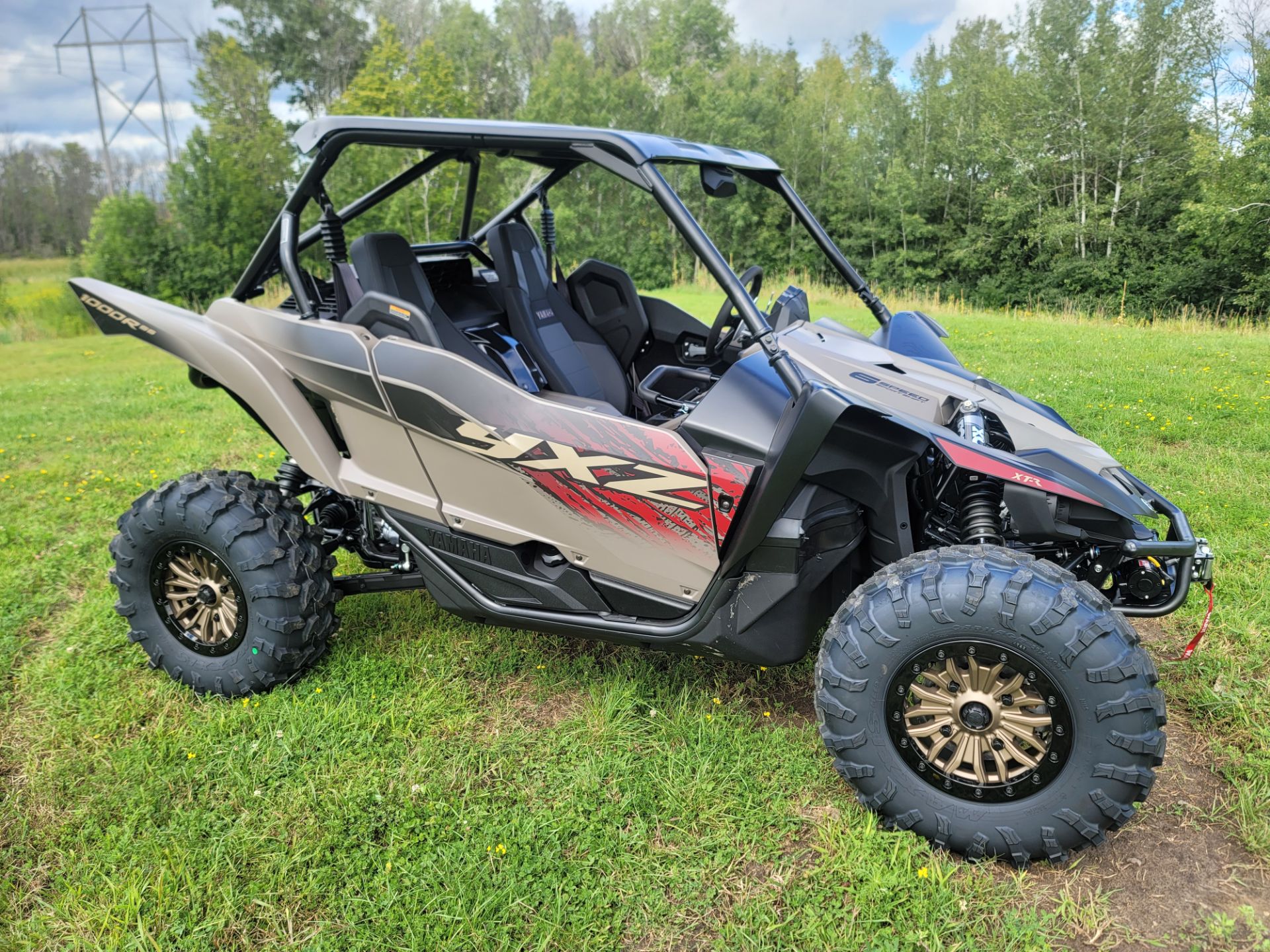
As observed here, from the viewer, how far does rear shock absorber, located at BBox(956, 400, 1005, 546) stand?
8.06 ft

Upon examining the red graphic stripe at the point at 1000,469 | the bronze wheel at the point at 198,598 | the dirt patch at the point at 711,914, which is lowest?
the dirt patch at the point at 711,914

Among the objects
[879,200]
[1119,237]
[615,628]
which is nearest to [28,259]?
[879,200]

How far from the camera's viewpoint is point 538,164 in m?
3.60

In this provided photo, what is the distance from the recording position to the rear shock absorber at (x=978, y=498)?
2.46 meters

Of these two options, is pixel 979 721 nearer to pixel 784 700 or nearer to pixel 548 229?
pixel 784 700

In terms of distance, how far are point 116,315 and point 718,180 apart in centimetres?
242

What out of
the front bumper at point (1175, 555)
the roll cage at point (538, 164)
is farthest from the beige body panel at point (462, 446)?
the front bumper at point (1175, 555)

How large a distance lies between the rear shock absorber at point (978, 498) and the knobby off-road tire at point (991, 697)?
0.22m

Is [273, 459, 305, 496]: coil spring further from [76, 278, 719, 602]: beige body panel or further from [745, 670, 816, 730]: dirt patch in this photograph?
[745, 670, 816, 730]: dirt patch

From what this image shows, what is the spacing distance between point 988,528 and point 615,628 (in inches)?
48.2

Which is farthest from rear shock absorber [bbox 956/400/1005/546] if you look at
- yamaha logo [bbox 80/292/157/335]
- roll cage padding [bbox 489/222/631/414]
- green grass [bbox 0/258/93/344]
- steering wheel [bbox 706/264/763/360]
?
green grass [bbox 0/258/93/344]

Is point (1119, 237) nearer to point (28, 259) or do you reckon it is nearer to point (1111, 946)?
point (1111, 946)

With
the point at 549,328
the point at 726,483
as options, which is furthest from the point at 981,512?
the point at 549,328

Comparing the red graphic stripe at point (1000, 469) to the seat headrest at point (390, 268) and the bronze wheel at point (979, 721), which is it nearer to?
the bronze wheel at point (979, 721)
